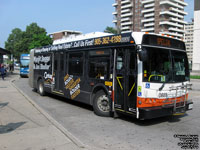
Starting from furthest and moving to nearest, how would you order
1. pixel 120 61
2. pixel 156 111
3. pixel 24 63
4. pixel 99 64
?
pixel 24 63, pixel 99 64, pixel 120 61, pixel 156 111

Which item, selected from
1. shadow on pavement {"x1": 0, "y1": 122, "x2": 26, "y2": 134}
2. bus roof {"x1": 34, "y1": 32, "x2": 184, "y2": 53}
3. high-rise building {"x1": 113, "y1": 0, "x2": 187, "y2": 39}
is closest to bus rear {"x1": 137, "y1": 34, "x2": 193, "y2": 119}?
bus roof {"x1": 34, "y1": 32, "x2": 184, "y2": 53}

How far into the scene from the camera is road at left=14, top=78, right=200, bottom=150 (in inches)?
194

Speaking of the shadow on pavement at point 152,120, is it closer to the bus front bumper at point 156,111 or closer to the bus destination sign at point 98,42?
the bus front bumper at point 156,111

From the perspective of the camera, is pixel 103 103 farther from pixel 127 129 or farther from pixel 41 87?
pixel 41 87

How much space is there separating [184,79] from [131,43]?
2.26 meters

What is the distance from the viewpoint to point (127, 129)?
609cm

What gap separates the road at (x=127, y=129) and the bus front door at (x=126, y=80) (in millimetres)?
603

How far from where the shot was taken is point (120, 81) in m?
6.62

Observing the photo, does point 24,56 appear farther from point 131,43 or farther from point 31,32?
point 31,32

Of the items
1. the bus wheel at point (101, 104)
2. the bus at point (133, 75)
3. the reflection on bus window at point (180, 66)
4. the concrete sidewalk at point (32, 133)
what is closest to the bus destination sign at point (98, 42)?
the bus at point (133, 75)

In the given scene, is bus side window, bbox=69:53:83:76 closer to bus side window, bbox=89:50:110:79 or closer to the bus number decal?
the bus number decal

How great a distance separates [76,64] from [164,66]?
3.88m

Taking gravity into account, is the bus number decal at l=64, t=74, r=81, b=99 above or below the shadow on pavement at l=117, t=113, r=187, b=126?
above

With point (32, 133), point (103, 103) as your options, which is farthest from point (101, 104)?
point (32, 133)
